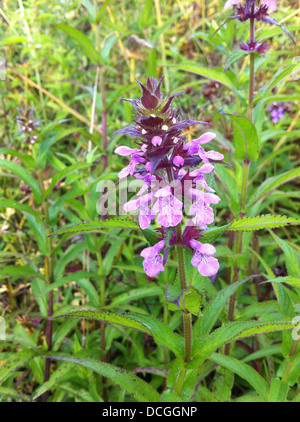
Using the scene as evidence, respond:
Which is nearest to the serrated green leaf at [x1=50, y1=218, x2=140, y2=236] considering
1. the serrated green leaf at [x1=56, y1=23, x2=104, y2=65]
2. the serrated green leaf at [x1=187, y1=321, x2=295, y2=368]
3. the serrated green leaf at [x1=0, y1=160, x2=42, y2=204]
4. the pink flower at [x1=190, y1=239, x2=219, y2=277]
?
the pink flower at [x1=190, y1=239, x2=219, y2=277]

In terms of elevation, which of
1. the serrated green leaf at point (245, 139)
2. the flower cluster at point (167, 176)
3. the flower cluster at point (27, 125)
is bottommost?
the flower cluster at point (167, 176)

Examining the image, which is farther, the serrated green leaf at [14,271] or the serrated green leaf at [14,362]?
the serrated green leaf at [14,271]

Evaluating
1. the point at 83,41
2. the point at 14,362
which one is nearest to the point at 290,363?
the point at 14,362

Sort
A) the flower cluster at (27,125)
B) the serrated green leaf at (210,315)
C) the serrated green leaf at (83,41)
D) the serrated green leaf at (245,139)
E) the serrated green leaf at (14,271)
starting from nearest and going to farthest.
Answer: the serrated green leaf at (210,315)
the serrated green leaf at (245,139)
the serrated green leaf at (14,271)
the flower cluster at (27,125)
the serrated green leaf at (83,41)

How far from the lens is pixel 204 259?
967 mm

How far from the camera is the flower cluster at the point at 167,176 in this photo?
892mm

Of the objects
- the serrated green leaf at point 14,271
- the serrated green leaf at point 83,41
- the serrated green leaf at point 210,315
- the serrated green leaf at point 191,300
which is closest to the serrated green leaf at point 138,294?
the serrated green leaf at point 14,271

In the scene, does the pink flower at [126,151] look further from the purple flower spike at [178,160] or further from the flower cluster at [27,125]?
the flower cluster at [27,125]

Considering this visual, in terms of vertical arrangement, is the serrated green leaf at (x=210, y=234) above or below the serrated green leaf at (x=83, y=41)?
below

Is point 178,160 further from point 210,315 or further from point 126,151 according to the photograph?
point 210,315

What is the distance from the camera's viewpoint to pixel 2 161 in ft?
5.61

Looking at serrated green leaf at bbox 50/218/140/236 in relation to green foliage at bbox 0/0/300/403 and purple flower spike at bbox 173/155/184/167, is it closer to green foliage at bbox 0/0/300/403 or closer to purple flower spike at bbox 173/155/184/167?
green foliage at bbox 0/0/300/403

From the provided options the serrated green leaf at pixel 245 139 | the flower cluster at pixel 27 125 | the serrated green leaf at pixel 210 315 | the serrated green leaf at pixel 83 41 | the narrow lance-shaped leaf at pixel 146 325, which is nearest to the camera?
the narrow lance-shaped leaf at pixel 146 325

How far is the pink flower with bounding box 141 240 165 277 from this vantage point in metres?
0.95
